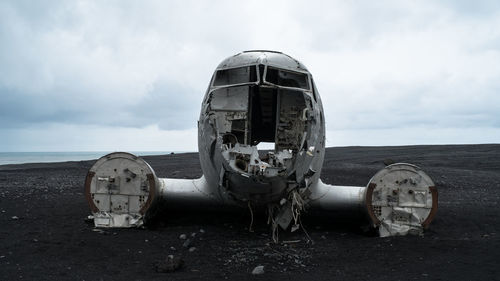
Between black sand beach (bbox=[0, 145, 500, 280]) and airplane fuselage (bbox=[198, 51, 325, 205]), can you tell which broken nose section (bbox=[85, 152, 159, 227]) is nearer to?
black sand beach (bbox=[0, 145, 500, 280])

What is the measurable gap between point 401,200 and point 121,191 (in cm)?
496

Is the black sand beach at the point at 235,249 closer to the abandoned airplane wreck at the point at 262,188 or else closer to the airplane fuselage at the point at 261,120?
the abandoned airplane wreck at the point at 262,188

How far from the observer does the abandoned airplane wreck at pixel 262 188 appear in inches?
236

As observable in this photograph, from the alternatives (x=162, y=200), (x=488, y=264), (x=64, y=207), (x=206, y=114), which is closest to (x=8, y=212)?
(x=64, y=207)

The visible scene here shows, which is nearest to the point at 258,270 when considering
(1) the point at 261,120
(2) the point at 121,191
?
(2) the point at 121,191

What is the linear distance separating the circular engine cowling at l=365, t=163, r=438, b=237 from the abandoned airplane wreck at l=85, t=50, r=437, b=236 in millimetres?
16

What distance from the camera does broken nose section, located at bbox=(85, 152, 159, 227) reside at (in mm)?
7188

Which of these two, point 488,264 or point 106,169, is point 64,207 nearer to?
point 106,169

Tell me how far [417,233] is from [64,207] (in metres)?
7.60

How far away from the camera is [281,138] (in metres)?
8.09

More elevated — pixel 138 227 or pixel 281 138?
pixel 281 138

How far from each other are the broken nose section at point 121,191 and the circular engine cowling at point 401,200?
3.97 m

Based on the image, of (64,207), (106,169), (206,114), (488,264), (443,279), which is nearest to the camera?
(443,279)

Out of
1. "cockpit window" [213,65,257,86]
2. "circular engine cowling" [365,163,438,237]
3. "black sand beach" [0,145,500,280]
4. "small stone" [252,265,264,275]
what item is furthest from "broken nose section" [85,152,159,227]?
"circular engine cowling" [365,163,438,237]
